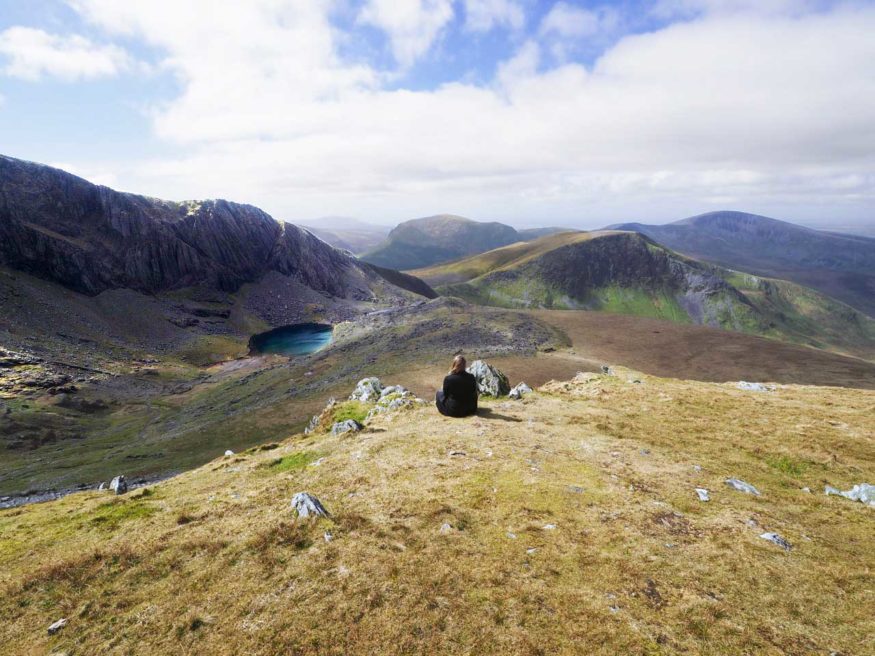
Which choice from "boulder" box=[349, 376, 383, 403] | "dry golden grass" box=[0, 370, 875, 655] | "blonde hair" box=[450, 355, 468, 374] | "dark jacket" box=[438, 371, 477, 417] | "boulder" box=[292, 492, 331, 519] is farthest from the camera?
"boulder" box=[349, 376, 383, 403]

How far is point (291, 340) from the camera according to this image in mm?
176625

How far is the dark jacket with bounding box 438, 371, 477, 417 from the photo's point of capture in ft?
87.4

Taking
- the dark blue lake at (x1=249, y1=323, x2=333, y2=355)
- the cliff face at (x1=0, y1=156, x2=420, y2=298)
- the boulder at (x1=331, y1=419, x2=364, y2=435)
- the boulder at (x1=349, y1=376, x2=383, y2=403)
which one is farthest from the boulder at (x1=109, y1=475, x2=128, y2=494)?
the cliff face at (x1=0, y1=156, x2=420, y2=298)

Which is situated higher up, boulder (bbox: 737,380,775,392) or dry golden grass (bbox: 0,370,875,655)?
dry golden grass (bbox: 0,370,875,655)

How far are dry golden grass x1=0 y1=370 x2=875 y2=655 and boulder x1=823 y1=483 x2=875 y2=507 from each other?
67cm

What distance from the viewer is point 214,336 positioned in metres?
168

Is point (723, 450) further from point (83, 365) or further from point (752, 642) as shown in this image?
point (83, 365)

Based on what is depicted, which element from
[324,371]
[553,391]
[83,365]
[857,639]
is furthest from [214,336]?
[857,639]

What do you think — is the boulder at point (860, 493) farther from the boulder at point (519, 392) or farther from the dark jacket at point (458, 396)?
the boulder at point (519, 392)

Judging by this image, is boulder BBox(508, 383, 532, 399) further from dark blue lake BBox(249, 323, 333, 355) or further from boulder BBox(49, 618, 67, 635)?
dark blue lake BBox(249, 323, 333, 355)

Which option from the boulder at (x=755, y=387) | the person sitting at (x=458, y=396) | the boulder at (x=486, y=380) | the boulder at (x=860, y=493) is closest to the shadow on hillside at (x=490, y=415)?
the person sitting at (x=458, y=396)

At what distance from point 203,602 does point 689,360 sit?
111 meters

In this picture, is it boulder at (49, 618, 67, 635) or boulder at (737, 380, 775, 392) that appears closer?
boulder at (49, 618, 67, 635)

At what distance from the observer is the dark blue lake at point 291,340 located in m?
160
